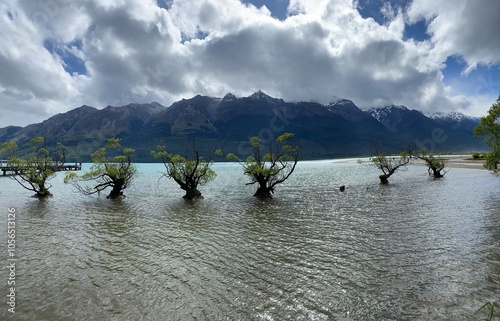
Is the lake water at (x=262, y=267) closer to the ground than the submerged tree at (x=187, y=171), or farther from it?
closer to the ground

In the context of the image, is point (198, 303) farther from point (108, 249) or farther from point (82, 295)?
point (108, 249)

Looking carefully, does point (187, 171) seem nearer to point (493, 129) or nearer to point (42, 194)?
point (42, 194)

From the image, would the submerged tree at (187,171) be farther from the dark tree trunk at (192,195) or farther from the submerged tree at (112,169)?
the submerged tree at (112,169)

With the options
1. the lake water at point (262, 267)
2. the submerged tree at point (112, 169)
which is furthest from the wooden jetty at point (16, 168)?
the lake water at point (262, 267)

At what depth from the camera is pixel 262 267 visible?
14312mm

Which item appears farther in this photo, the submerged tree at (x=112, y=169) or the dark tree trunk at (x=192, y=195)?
the submerged tree at (x=112, y=169)

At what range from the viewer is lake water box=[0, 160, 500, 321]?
1039 centimetres

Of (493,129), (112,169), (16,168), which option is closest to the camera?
(493,129)

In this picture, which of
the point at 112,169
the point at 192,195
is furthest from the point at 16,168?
the point at 192,195

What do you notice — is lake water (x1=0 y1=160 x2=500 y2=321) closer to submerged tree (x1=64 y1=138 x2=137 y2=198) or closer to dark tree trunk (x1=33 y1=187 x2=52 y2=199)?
submerged tree (x1=64 y1=138 x2=137 y2=198)

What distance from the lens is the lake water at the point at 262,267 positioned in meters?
10.4

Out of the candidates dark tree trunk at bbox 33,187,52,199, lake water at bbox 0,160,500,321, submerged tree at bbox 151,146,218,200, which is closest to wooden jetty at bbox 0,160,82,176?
dark tree trunk at bbox 33,187,52,199

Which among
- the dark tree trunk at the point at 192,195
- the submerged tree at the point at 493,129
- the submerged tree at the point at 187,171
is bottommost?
→ the dark tree trunk at the point at 192,195

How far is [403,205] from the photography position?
31312 mm
